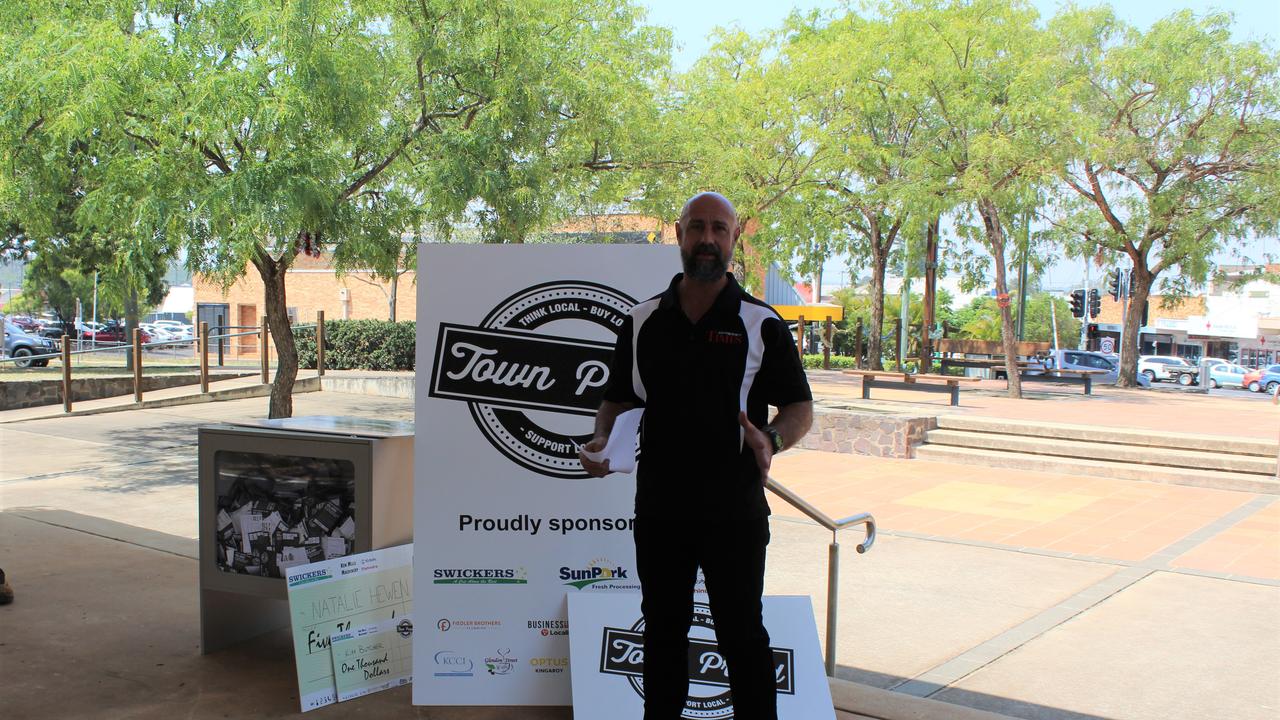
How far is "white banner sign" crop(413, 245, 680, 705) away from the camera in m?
3.40

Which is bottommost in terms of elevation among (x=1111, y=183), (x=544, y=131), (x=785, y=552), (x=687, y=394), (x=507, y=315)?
(x=785, y=552)

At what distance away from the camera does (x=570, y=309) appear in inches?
134

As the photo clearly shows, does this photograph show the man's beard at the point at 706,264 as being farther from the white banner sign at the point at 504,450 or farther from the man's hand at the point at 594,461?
the white banner sign at the point at 504,450

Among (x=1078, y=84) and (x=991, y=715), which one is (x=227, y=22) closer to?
(x=991, y=715)

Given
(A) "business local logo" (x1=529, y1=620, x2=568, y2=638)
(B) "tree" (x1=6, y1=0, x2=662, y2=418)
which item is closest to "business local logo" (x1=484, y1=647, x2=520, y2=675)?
(A) "business local logo" (x1=529, y1=620, x2=568, y2=638)

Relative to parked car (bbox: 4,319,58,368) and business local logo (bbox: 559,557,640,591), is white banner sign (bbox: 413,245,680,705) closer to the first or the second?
business local logo (bbox: 559,557,640,591)

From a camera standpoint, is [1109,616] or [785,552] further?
[785,552]

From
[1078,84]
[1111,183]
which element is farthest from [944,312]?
[1078,84]

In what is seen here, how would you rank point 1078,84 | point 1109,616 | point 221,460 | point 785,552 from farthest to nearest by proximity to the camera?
point 1078,84
point 785,552
point 1109,616
point 221,460

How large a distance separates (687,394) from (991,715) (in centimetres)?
191

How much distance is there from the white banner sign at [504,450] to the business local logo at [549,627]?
0.7 inches

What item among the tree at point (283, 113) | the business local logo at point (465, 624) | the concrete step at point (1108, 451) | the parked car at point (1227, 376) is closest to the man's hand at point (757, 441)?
the business local logo at point (465, 624)

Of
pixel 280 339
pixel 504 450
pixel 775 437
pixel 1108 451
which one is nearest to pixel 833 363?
pixel 1108 451

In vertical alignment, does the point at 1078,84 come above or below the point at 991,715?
above
